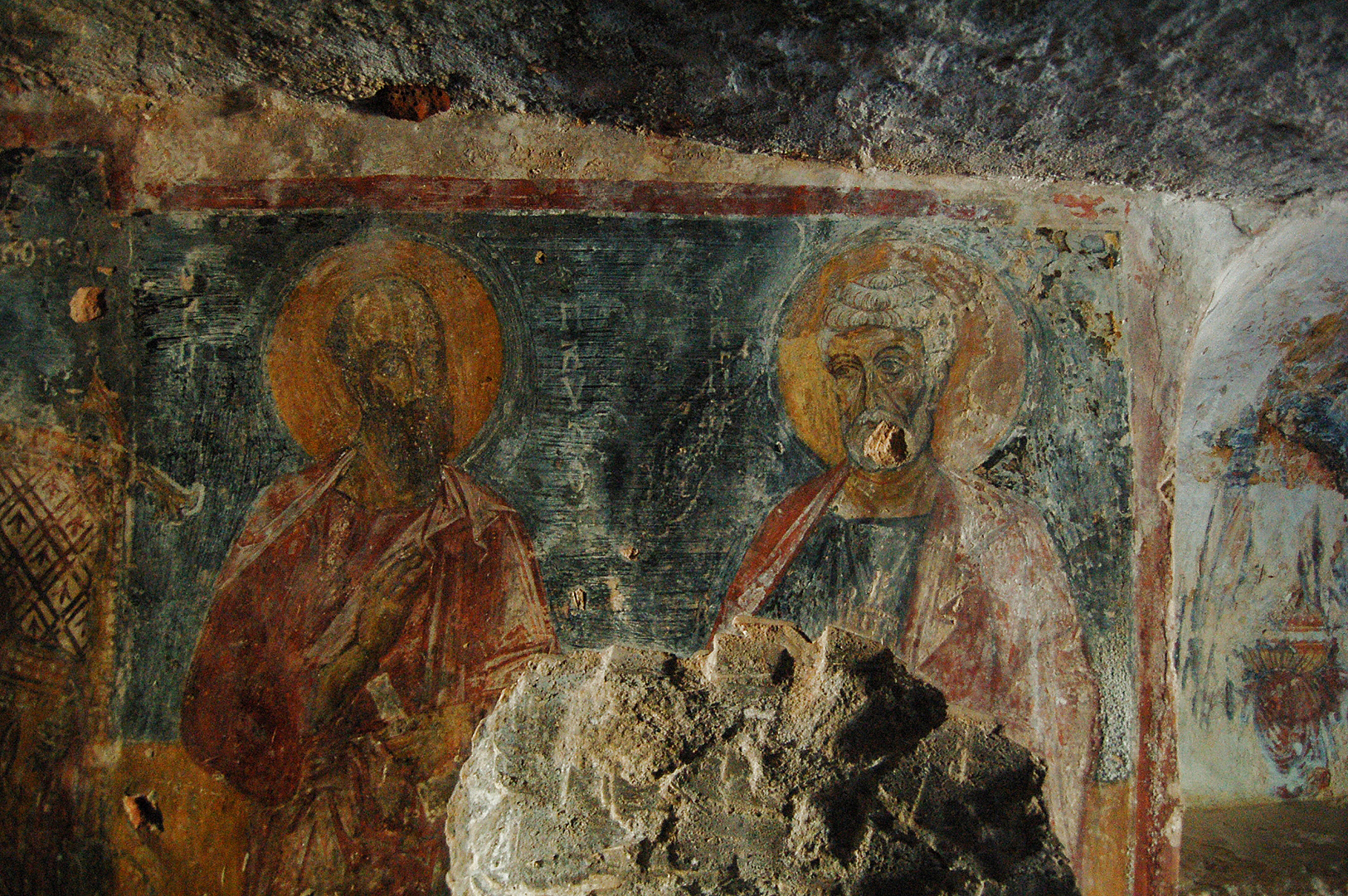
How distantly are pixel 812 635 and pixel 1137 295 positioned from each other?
1657 millimetres

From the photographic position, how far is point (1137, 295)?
2.96m

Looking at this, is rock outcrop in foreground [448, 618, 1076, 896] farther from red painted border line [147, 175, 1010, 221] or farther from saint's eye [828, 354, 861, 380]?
red painted border line [147, 175, 1010, 221]

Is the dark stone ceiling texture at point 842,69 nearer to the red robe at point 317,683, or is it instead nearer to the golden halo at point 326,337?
the golden halo at point 326,337

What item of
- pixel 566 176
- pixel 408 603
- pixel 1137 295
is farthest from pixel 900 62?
pixel 408 603

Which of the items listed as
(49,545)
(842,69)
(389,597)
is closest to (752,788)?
(389,597)

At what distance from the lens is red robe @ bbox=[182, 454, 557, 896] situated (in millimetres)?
2613

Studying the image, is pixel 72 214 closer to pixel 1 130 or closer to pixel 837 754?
pixel 1 130

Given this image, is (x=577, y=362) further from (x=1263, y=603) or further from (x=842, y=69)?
(x=1263, y=603)

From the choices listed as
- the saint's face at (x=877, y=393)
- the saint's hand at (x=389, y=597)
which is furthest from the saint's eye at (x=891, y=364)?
the saint's hand at (x=389, y=597)

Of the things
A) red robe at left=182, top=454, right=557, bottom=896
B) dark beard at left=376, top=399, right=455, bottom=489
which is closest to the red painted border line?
dark beard at left=376, top=399, right=455, bottom=489

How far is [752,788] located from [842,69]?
2.01m

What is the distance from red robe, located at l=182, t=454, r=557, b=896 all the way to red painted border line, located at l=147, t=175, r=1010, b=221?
847 mm

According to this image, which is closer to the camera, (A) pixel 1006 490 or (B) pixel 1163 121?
(B) pixel 1163 121

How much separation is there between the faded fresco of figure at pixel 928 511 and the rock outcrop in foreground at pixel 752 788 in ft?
1.35
